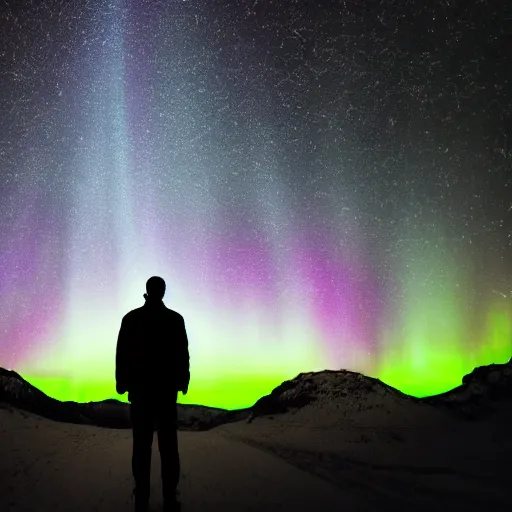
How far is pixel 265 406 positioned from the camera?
912 inches

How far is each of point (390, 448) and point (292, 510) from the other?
568cm

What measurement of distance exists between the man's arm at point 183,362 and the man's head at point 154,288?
1.16 feet

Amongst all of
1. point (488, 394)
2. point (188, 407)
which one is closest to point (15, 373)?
point (188, 407)

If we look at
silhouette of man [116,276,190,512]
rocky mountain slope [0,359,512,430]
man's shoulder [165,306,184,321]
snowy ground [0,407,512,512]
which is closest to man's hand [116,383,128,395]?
silhouette of man [116,276,190,512]

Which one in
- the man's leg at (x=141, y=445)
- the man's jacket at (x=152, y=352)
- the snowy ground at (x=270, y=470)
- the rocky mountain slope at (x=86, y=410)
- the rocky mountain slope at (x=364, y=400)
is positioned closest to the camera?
the man's leg at (x=141, y=445)

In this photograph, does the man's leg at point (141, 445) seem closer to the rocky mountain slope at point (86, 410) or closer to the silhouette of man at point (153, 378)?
the silhouette of man at point (153, 378)

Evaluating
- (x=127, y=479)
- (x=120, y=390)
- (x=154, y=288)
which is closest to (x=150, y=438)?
(x=120, y=390)

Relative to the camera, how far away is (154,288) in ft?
15.3

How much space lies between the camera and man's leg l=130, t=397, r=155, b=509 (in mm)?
4281

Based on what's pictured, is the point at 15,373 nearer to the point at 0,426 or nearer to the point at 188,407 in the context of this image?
the point at 188,407

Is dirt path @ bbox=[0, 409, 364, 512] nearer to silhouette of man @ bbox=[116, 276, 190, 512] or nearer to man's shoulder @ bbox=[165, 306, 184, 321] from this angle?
silhouette of man @ bbox=[116, 276, 190, 512]

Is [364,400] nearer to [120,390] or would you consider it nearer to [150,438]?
[150,438]

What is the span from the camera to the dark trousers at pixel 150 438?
4.30m

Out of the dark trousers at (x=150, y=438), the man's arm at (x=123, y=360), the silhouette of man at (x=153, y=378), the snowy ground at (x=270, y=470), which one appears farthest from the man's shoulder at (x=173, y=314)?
the snowy ground at (x=270, y=470)
